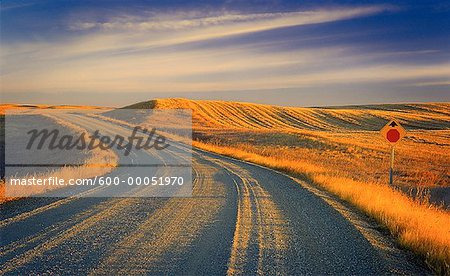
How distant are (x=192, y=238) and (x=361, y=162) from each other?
91.1 ft

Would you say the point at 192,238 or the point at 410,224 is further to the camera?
the point at 410,224

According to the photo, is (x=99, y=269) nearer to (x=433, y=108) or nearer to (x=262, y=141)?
(x=262, y=141)

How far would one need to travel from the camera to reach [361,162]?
32.7m

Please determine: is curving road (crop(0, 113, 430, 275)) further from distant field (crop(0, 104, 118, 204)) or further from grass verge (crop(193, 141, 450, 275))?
distant field (crop(0, 104, 118, 204))

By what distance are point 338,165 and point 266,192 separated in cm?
1869

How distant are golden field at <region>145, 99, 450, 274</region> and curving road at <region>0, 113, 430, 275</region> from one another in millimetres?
654

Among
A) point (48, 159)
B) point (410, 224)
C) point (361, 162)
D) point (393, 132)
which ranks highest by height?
point (393, 132)

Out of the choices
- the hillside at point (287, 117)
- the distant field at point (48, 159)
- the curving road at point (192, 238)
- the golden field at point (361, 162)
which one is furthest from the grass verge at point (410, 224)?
the hillside at point (287, 117)

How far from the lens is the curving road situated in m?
5.92

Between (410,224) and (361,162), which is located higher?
(410,224)

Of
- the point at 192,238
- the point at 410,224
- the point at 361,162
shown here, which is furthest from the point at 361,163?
the point at 192,238

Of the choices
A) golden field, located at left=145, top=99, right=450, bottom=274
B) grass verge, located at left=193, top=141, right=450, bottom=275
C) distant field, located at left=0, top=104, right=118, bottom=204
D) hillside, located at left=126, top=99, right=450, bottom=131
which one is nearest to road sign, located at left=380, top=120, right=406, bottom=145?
golden field, located at left=145, top=99, right=450, bottom=274

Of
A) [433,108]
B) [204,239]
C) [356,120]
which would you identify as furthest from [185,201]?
[433,108]

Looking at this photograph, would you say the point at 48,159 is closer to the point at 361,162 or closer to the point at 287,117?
the point at 361,162
